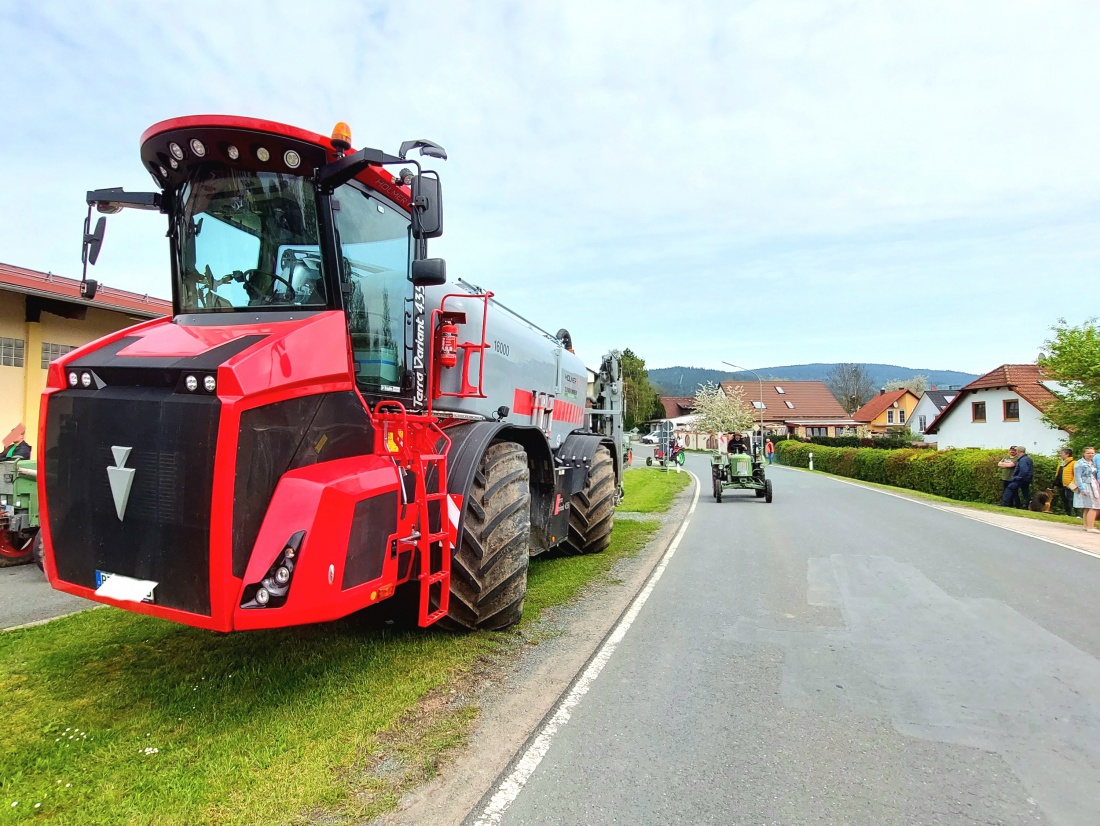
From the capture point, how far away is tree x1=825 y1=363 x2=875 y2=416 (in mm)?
88938

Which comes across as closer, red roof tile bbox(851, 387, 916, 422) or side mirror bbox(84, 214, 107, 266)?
side mirror bbox(84, 214, 107, 266)

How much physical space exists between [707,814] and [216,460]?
272 centimetres

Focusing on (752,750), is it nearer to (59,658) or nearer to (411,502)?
(411,502)

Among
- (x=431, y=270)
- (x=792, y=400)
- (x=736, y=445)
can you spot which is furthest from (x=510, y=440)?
(x=792, y=400)

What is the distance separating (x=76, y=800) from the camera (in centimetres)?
307

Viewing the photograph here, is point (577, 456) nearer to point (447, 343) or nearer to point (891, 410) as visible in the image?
point (447, 343)

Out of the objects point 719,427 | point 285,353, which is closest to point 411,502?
point 285,353

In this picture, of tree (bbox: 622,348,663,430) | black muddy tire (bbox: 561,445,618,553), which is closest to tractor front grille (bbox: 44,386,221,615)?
black muddy tire (bbox: 561,445,618,553)

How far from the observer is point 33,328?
A: 41.2 feet

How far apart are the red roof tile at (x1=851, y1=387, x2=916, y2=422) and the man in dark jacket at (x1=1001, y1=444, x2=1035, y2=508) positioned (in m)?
60.2

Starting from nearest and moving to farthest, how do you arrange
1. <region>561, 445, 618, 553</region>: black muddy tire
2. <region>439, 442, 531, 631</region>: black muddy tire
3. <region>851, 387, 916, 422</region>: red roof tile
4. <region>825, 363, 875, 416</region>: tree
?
1. <region>439, 442, 531, 631</region>: black muddy tire
2. <region>561, 445, 618, 553</region>: black muddy tire
3. <region>851, 387, 916, 422</region>: red roof tile
4. <region>825, 363, 875, 416</region>: tree

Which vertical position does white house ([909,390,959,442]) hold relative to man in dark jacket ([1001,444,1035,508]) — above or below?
above

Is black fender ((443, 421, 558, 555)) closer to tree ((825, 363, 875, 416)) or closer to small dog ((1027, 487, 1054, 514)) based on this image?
small dog ((1027, 487, 1054, 514))

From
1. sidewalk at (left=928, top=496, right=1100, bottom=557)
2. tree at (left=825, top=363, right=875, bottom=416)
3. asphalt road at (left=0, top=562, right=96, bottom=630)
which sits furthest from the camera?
tree at (left=825, top=363, right=875, bottom=416)
